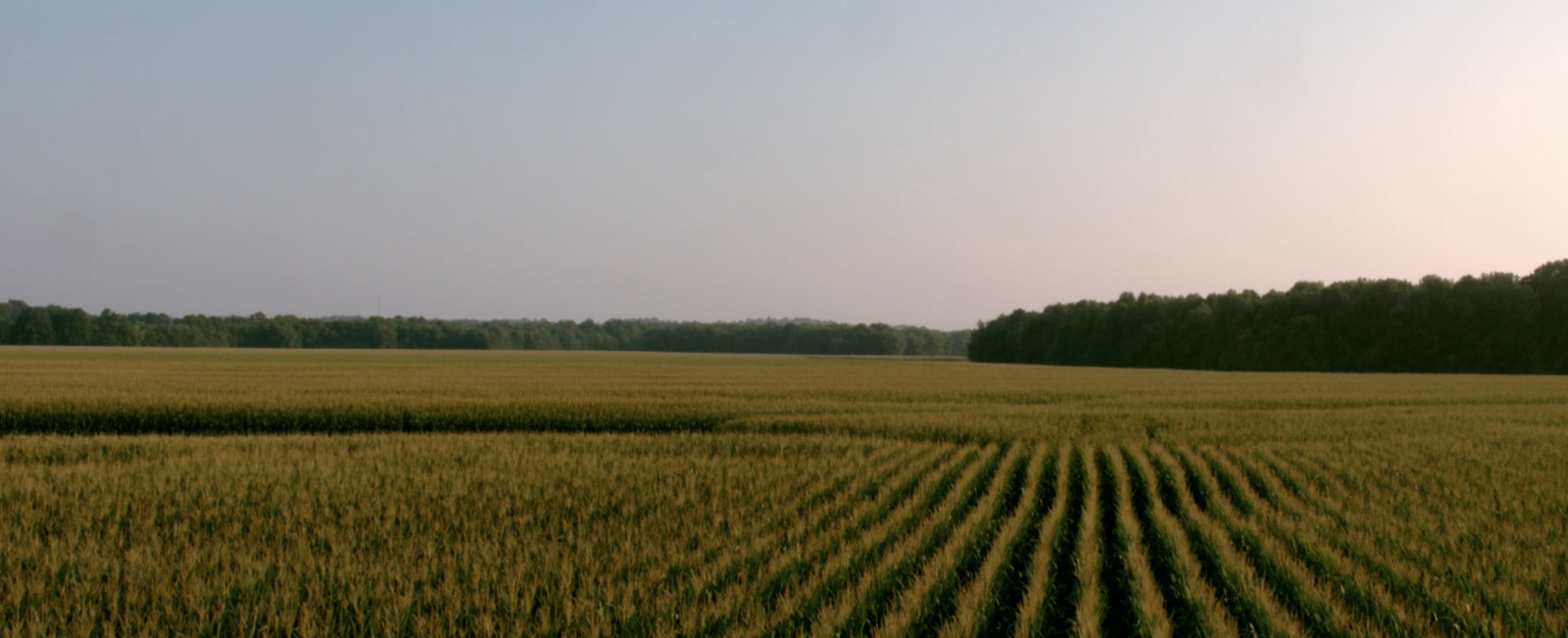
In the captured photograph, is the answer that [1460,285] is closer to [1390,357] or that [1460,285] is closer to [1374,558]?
[1390,357]

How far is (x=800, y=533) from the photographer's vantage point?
310 inches

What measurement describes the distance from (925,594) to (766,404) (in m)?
18.7

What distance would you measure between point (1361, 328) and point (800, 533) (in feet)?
269

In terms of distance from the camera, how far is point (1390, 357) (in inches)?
2771

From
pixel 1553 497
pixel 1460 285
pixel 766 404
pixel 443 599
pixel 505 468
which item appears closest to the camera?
pixel 443 599

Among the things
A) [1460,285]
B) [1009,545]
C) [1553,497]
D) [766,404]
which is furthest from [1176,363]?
Answer: [1009,545]

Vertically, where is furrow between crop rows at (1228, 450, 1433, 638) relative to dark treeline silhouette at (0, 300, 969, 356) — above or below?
below

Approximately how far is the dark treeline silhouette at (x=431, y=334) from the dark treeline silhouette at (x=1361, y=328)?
6073cm

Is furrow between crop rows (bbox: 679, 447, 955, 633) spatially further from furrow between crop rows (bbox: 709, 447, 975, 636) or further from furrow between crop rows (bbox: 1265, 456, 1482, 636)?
furrow between crop rows (bbox: 1265, 456, 1482, 636)

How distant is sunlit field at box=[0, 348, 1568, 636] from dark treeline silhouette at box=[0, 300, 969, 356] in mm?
119312

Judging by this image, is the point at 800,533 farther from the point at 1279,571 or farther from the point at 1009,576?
the point at 1279,571

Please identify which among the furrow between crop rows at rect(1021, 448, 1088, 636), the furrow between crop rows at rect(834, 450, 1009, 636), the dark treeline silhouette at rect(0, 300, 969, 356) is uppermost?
the dark treeline silhouette at rect(0, 300, 969, 356)

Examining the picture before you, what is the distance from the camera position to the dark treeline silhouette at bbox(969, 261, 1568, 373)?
64.9 m

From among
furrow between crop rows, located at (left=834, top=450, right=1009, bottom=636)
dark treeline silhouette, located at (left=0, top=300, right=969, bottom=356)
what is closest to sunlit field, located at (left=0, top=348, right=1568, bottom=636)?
furrow between crop rows, located at (left=834, top=450, right=1009, bottom=636)
